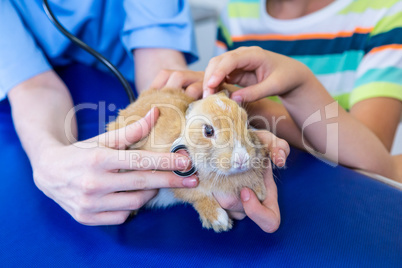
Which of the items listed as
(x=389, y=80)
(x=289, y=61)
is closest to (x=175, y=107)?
(x=289, y=61)

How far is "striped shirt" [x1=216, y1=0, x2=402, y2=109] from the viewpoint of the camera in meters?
0.99

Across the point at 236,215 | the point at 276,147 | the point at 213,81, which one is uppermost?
the point at 213,81

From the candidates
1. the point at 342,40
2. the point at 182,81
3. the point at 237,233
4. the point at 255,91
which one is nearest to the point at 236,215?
the point at 237,233

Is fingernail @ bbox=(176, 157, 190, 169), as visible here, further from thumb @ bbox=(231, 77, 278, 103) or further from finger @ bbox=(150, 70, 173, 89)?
finger @ bbox=(150, 70, 173, 89)

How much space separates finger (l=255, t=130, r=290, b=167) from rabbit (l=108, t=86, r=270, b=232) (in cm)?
2

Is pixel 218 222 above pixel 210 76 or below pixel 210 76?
below

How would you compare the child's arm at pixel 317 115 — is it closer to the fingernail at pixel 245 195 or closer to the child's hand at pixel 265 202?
the child's hand at pixel 265 202

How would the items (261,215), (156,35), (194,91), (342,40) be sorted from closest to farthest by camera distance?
(261,215)
(194,91)
(156,35)
(342,40)

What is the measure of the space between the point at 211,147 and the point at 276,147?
0.46 feet

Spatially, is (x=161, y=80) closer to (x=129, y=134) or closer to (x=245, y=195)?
(x=129, y=134)

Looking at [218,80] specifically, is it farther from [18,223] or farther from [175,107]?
[18,223]

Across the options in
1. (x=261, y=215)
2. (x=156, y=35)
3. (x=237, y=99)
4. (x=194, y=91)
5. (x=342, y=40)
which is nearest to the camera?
(x=261, y=215)

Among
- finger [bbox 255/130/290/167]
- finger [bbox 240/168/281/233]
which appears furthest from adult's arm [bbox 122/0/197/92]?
finger [bbox 240/168/281/233]

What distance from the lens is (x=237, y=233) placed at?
581mm
